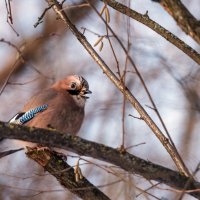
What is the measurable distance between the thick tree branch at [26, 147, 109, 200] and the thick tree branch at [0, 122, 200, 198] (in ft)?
2.23

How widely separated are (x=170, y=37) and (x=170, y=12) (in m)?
0.55

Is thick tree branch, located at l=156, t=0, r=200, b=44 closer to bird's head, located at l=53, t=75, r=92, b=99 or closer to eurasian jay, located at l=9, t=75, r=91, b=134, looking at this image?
eurasian jay, located at l=9, t=75, r=91, b=134

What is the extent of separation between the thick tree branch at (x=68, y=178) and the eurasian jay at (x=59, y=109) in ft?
2.81

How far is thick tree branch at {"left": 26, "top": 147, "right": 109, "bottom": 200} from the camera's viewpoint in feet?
14.4

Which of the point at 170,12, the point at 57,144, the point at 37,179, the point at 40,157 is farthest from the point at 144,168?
the point at 37,179

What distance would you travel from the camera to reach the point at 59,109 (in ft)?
20.0

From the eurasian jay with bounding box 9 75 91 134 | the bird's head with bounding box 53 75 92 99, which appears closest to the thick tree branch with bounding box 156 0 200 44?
the eurasian jay with bounding box 9 75 91 134

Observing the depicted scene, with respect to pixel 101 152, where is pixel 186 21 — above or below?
above

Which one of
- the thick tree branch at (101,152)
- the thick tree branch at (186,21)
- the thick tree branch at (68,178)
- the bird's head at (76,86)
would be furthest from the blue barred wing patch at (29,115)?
the thick tree branch at (186,21)

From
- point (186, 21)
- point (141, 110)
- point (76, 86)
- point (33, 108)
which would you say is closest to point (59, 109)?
point (33, 108)

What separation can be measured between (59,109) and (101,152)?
260cm

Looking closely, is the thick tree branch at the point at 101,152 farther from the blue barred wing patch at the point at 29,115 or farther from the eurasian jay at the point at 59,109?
the blue barred wing patch at the point at 29,115

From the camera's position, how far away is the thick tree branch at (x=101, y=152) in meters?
3.44

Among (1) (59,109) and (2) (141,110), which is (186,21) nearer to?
(2) (141,110)
